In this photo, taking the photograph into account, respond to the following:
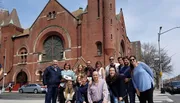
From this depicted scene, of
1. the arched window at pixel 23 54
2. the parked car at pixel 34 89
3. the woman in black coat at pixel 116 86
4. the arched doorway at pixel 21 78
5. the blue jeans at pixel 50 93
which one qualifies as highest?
the arched window at pixel 23 54

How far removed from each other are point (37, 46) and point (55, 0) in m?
9.04

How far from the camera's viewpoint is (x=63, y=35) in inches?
1507

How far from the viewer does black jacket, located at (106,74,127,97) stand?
7152mm

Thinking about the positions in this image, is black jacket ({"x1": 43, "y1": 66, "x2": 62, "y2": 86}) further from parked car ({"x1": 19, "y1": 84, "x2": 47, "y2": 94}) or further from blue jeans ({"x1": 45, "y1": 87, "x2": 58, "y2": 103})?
parked car ({"x1": 19, "y1": 84, "x2": 47, "y2": 94})

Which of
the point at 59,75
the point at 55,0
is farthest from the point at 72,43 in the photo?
the point at 59,75

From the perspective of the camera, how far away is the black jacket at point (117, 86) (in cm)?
715

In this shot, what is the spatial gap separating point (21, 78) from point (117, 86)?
38383 mm

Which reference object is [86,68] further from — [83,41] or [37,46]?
[37,46]

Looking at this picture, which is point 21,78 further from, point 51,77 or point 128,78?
point 128,78

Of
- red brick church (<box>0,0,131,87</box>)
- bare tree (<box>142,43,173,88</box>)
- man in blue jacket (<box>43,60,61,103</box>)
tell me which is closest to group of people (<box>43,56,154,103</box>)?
man in blue jacket (<box>43,60,61,103</box>)

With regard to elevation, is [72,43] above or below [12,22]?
below

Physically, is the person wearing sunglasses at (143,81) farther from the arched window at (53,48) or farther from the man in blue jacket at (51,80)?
the arched window at (53,48)

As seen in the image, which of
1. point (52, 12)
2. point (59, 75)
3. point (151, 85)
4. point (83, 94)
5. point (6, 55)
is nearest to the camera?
point (151, 85)

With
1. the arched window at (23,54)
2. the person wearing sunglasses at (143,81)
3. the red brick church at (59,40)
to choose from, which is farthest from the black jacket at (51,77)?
the arched window at (23,54)
